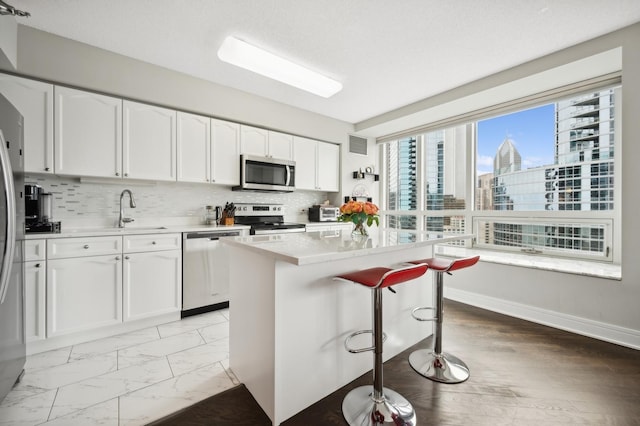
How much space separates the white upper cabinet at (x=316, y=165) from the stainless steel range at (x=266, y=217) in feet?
1.69

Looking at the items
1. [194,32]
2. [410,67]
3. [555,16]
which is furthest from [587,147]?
[194,32]

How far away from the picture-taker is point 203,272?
9.50 feet

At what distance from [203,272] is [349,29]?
8.85 ft

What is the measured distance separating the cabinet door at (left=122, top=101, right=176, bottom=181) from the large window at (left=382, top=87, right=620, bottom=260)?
3565 millimetres

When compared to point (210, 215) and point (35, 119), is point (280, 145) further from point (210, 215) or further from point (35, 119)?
point (35, 119)

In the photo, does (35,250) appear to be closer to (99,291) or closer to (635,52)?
(99,291)

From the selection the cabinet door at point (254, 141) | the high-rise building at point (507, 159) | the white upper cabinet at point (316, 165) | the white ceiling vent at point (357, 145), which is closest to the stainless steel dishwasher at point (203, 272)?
the cabinet door at point (254, 141)

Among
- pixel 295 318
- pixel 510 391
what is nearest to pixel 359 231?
pixel 295 318

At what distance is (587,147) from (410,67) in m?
2.04

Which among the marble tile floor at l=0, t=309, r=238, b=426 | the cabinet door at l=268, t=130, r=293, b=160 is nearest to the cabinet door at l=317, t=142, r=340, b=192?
the cabinet door at l=268, t=130, r=293, b=160

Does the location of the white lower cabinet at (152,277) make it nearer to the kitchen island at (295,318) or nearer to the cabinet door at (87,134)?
the cabinet door at (87,134)

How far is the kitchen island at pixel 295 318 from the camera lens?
1.40 metres

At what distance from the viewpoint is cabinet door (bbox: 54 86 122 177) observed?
236cm

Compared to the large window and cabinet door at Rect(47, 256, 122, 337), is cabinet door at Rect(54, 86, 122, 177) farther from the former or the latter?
the large window
